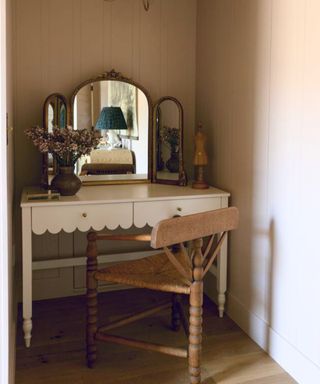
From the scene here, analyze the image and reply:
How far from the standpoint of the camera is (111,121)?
2.77 meters

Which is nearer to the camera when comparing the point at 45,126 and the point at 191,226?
the point at 191,226

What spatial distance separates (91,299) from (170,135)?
1.24m

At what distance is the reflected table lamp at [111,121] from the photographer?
2.76 m

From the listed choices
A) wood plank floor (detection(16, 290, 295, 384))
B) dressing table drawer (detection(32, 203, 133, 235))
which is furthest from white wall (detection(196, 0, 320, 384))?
dressing table drawer (detection(32, 203, 133, 235))

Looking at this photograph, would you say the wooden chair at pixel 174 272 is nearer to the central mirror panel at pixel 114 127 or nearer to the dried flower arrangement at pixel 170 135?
the central mirror panel at pixel 114 127

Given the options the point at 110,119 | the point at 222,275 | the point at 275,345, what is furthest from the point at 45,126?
the point at 275,345

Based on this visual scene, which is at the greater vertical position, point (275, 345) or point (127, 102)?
point (127, 102)

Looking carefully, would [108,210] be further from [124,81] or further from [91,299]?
[124,81]

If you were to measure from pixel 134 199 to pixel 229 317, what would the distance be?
3.07ft

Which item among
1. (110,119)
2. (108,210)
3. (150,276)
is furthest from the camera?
(110,119)

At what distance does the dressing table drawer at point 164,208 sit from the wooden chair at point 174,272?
0.23 m

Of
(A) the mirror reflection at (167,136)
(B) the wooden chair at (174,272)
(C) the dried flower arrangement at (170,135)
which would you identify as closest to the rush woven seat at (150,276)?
(B) the wooden chair at (174,272)

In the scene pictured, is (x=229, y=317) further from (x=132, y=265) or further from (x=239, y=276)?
(x=132, y=265)

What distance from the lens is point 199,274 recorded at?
1.91 meters
